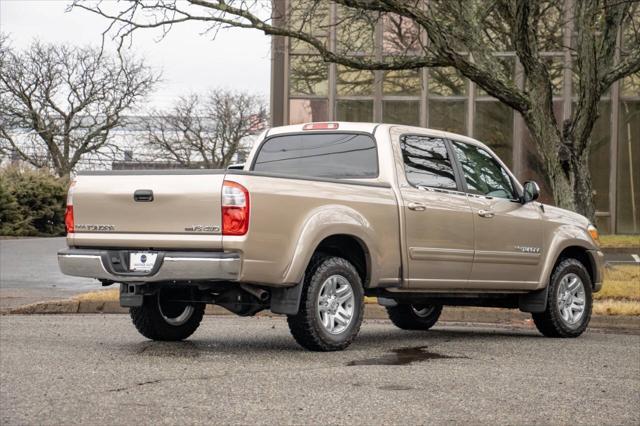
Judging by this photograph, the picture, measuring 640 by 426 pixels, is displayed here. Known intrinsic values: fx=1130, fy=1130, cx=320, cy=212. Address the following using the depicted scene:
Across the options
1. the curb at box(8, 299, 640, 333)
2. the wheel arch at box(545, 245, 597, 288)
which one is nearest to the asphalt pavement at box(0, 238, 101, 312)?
the curb at box(8, 299, 640, 333)

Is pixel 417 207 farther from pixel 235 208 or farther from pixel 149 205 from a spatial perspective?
pixel 149 205

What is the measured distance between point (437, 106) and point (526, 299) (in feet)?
76.1

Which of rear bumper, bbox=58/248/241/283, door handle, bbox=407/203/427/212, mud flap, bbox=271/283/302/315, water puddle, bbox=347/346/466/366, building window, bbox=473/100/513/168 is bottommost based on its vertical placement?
water puddle, bbox=347/346/466/366

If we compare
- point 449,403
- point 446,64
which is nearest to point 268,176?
point 449,403

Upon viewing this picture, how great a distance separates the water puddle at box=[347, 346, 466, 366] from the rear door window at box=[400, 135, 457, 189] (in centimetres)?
152

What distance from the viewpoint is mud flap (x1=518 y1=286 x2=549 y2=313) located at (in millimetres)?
11539

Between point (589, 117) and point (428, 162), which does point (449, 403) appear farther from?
point (589, 117)

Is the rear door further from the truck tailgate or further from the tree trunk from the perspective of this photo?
the tree trunk

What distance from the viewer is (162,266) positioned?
28.4 ft

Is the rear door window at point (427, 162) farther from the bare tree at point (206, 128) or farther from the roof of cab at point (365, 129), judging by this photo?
the bare tree at point (206, 128)

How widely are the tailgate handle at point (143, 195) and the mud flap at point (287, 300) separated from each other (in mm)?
1240

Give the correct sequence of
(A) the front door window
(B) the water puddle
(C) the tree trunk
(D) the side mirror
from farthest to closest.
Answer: (C) the tree trunk < (D) the side mirror < (A) the front door window < (B) the water puddle

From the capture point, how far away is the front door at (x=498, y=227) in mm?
10891

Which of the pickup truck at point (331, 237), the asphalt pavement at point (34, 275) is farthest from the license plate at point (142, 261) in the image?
the asphalt pavement at point (34, 275)
